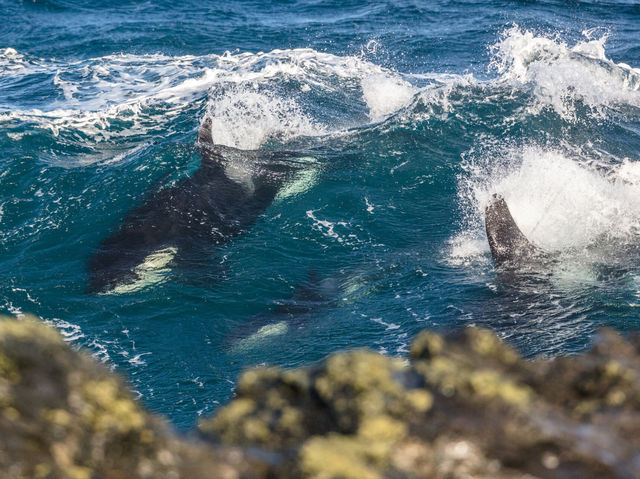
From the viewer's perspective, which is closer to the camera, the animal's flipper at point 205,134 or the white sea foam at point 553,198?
the white sea foam at point 553,198

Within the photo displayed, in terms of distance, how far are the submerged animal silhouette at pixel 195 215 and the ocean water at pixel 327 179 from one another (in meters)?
0.37

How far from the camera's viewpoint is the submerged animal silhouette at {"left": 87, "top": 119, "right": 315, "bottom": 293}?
16734 millimetres

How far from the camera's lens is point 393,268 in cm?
1661

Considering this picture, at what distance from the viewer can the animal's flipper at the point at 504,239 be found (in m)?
15.8

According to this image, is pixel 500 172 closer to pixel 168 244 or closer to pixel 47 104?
pixel 168 244

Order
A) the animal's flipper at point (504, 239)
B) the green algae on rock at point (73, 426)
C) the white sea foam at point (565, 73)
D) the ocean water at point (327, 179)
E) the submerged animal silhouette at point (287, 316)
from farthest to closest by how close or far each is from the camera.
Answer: the white sea foam at point (565, 73)
the animal's flipper at point (504, 239)
the ocean water at point (327, 179)
the submerged animal silhouette at point (287, 316)
the green algae on rock at point (73, 426)

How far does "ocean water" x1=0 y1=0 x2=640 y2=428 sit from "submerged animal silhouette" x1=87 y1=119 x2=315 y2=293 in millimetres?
366

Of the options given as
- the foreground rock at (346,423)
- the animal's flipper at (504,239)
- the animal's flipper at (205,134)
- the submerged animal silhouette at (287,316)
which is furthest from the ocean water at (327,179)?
the foreground rock at (346,423)

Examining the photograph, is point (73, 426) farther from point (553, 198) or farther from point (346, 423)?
point (553, 198)

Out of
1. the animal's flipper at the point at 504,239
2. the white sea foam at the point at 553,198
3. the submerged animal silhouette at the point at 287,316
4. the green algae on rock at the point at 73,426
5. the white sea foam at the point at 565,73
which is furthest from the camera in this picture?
the white sea foam at the point at 565,73

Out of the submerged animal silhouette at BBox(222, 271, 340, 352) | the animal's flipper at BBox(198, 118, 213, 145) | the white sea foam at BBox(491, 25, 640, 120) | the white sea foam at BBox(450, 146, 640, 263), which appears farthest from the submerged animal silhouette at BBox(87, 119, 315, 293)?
the white sea foam at BBox(491, 25, 640, 120)

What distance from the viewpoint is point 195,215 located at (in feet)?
61.9

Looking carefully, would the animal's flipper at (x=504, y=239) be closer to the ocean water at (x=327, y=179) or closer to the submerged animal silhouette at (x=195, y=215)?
the ocean water at (x=327, y=179)

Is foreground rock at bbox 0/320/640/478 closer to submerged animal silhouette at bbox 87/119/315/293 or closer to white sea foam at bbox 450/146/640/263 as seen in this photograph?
submerged animal silhouette at bbox 87/119/315/293
